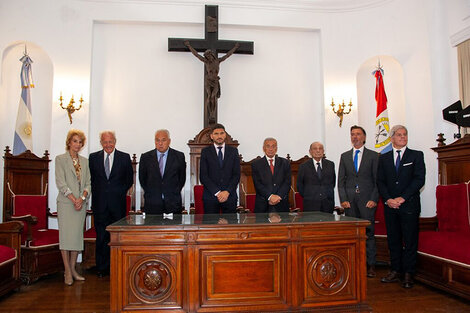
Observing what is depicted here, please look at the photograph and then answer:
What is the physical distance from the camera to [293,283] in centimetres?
276

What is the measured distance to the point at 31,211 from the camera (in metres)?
4.68

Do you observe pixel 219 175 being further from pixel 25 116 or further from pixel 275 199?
pixel 25 116

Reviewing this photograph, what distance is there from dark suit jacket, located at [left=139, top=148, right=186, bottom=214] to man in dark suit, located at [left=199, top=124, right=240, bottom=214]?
283 mm

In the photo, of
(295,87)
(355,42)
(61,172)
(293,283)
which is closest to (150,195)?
(61,172)

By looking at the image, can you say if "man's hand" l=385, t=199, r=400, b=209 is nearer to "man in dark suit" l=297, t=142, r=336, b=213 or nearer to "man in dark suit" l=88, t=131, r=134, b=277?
"man in dark suit" l=297, t=142, r=336, b=213

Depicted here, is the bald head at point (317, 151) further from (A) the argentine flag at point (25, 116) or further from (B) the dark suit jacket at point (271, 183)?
(A) the argentine flag at point (25, 116)

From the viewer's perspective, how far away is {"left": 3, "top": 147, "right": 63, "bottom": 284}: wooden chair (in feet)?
13.7

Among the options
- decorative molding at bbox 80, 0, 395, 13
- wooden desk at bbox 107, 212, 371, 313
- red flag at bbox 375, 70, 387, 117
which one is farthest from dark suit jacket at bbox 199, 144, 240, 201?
red flag at bbox 375, 70, 387, 117

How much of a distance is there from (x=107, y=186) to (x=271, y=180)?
1.84m

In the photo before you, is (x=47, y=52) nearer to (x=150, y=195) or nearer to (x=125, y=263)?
(x=150, y=195)

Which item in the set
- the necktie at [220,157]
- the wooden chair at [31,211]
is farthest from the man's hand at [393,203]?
the wooden chair at [31,211]

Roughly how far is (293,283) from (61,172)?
2.73m

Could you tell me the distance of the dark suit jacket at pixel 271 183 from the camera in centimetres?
410

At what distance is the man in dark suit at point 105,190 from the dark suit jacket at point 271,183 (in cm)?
156
